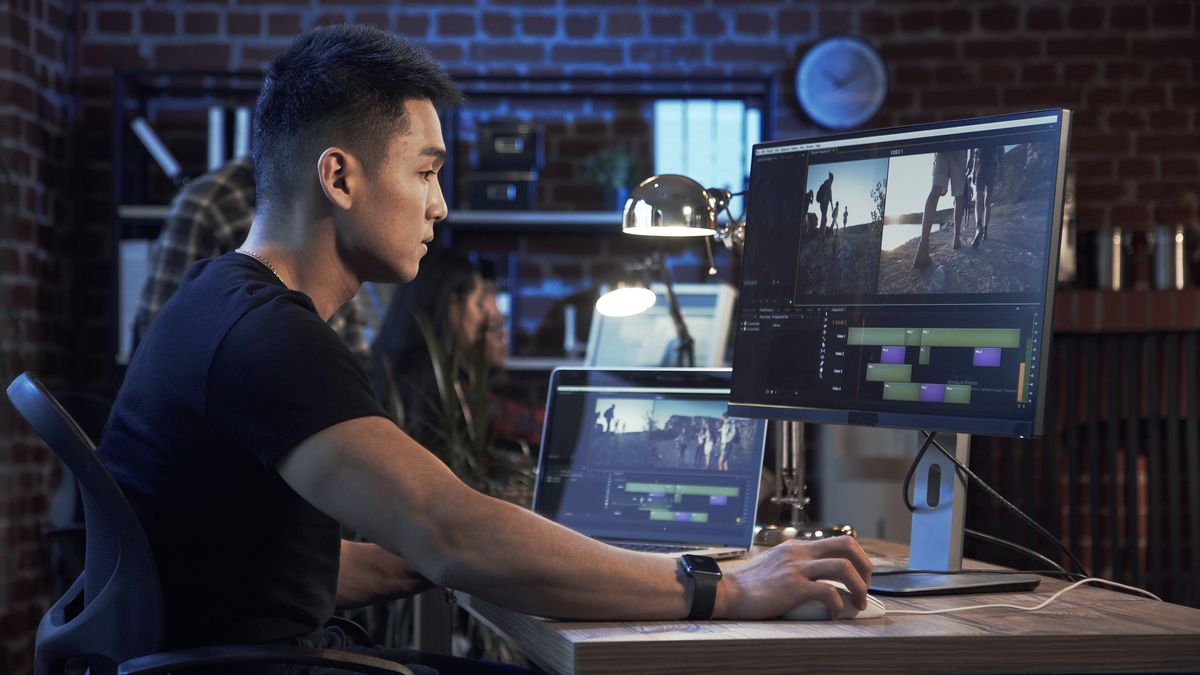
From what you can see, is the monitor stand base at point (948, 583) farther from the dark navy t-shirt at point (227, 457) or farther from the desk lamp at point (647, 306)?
the desk lamp at point (647, 306)

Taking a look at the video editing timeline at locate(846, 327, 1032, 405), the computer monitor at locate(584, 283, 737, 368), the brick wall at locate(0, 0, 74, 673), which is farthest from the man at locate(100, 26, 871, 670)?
the brick wall at locate(0, 0, 74, 673)

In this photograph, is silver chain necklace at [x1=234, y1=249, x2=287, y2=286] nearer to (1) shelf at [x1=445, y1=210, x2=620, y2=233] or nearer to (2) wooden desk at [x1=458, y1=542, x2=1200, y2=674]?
(2) wooden desk at [x1=458, y1=542, x2=1200, y2=674]

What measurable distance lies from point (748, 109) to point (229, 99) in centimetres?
176

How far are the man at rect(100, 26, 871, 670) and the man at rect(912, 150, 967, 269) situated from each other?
38 cm

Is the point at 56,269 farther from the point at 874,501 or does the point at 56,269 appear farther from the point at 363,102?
the point at 363,102

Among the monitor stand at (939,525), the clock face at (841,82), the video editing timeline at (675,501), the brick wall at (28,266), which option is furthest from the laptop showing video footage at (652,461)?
the clock face at (841,82)

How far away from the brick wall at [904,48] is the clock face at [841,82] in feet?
0.25

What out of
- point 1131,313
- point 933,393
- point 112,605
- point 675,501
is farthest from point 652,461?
point 1131,313

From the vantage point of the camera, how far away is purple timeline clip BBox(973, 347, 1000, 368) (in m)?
1.38

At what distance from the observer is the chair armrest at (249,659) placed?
1.13m

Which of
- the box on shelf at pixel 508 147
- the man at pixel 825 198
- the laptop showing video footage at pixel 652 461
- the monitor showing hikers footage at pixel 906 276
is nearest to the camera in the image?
the monitor showing hikers footage at pixel 906 276

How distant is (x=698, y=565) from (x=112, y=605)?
1.82ft

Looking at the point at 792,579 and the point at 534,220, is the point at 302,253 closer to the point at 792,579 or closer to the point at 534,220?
the point at 792,579

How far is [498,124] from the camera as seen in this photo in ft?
13.7
